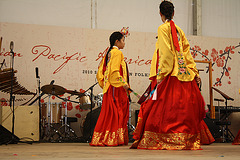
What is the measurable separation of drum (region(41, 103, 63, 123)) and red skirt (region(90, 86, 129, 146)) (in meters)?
1.94

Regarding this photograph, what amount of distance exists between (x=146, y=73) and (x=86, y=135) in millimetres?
1939

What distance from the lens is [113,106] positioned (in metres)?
4.27

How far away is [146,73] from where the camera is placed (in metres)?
7.20

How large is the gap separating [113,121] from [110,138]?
0.67 feet

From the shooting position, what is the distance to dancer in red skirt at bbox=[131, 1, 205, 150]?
117 inches

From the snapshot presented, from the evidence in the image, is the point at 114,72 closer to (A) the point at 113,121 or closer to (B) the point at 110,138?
(A) the point at 113,121

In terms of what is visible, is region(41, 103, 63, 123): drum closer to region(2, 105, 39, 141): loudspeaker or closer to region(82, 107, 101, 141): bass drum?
region(82, 107, 101, 141): bass drum

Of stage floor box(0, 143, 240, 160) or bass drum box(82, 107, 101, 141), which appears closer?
stage floor box(0, 143, 240, 160)

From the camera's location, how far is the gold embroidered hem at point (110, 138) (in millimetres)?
4122

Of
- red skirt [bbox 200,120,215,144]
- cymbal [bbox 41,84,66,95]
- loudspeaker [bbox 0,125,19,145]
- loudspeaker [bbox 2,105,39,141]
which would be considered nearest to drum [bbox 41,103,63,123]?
cymbal [bbox 41,84,66,95]

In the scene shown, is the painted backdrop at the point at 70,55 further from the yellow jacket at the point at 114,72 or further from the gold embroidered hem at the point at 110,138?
the gold embroidered hem at the point at 110,138

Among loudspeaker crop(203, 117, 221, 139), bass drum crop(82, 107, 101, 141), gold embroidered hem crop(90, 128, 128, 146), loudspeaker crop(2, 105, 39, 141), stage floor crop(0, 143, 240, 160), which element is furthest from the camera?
loudspeaker crop(203, 117, 221, 139)

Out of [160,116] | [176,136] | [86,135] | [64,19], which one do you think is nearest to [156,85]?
[160,116]

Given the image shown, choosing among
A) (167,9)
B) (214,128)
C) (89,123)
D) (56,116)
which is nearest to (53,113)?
(56,116)
